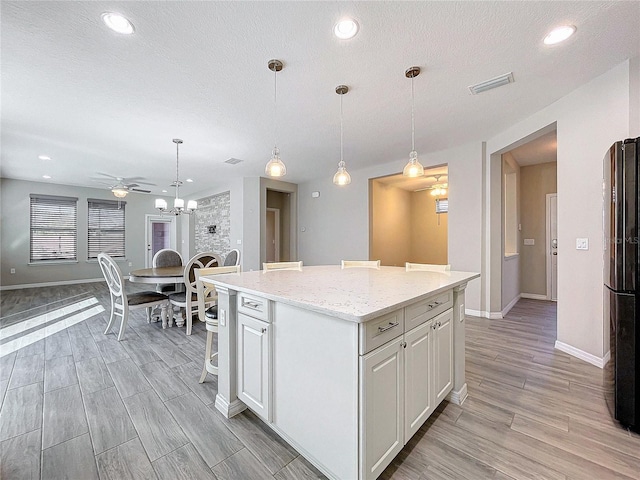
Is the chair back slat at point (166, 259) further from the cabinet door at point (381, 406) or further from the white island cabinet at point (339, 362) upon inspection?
the cabinet door at point (381, 406)

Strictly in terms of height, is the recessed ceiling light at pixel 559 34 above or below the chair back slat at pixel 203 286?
above

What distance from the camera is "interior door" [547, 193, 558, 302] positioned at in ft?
16.7

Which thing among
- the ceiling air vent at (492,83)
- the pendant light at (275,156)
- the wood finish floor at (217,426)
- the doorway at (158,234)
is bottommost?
the wood finish floor at (217,426)

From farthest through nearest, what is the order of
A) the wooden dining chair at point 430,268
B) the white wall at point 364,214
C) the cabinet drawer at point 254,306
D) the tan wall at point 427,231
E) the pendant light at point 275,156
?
the tan wall at point 427,231 < the white wall at point 364,214 < the wooden dining chair at point 430,268 < the pendant light at point 275,156 < the cabinet drawer at point 254,306

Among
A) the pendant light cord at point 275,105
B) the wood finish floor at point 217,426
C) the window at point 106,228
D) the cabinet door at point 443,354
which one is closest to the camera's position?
the wood finish floor at point 217,426

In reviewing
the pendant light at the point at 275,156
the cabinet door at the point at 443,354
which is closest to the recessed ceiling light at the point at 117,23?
the pendant light at the point at 275,156

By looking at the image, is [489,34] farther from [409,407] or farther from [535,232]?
[535,232]

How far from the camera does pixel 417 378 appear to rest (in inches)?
58.2

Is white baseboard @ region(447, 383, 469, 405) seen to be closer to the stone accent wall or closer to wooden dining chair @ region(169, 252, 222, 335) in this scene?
wooden dining chair @ region(169, 252, 222, 335)

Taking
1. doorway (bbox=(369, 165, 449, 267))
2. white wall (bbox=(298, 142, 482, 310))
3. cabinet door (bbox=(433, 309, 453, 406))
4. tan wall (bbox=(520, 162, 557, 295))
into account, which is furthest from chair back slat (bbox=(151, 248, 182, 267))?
tan wall (bbox=(520, 162, 557, 295))

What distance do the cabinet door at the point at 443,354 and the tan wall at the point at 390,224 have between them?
378 centimetres

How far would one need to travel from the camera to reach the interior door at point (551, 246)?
16.7 ft

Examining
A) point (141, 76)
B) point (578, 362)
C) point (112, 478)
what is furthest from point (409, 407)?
point (141, 76)

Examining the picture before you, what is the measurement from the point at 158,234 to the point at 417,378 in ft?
30.8
